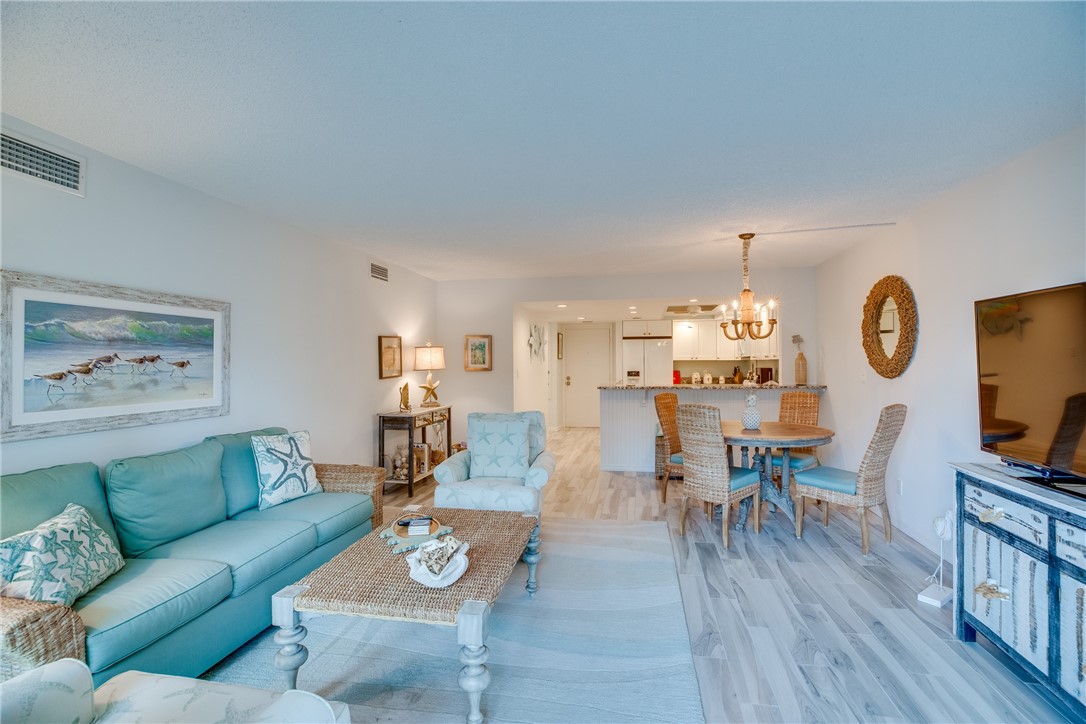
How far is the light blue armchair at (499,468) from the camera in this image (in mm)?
3238

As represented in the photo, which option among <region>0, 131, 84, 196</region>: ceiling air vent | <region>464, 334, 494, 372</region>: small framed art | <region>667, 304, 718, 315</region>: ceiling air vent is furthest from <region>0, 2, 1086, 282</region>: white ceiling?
<region>667, 304, 718, 315</region>: ceiling air vent

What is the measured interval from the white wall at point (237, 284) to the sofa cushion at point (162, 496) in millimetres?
335

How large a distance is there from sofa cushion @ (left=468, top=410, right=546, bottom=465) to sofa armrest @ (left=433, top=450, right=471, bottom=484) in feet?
0.37

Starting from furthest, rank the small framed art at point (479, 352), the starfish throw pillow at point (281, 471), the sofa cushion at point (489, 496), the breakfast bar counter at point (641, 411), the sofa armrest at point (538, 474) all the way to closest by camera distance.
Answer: the small framed art at point (479, 352) < the breakfast bar counter at point (641, 411) < the sofa armrest at point (538, 474) < the sofa cushion at point (489, 496) < the starfish throw pillow at point (281, 471)

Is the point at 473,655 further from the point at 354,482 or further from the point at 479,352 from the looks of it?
the point at 479,352

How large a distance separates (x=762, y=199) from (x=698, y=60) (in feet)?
5.77

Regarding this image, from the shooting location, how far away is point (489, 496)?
10.6 ft

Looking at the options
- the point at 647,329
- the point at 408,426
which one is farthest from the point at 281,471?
the point at 647,329

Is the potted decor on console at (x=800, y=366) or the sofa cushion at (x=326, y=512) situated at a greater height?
the potted decor on console at (x=800, y=366)

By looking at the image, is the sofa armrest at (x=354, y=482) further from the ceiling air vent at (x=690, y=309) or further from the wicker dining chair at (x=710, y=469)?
the ceiling air vent at (x=690, y=309)

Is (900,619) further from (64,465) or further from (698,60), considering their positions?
(64,465)

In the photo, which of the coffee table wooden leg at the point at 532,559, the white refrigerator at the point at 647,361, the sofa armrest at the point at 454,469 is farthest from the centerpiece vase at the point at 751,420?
the white refrigerator at the point at 647,361

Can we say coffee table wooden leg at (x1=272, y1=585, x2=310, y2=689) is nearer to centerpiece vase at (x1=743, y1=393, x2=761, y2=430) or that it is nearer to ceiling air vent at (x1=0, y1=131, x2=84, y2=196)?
ceiling air vent at (x1=0, y1=131, x2=84, y2=196)

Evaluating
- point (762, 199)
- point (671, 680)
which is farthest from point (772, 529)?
point (762, 199)
